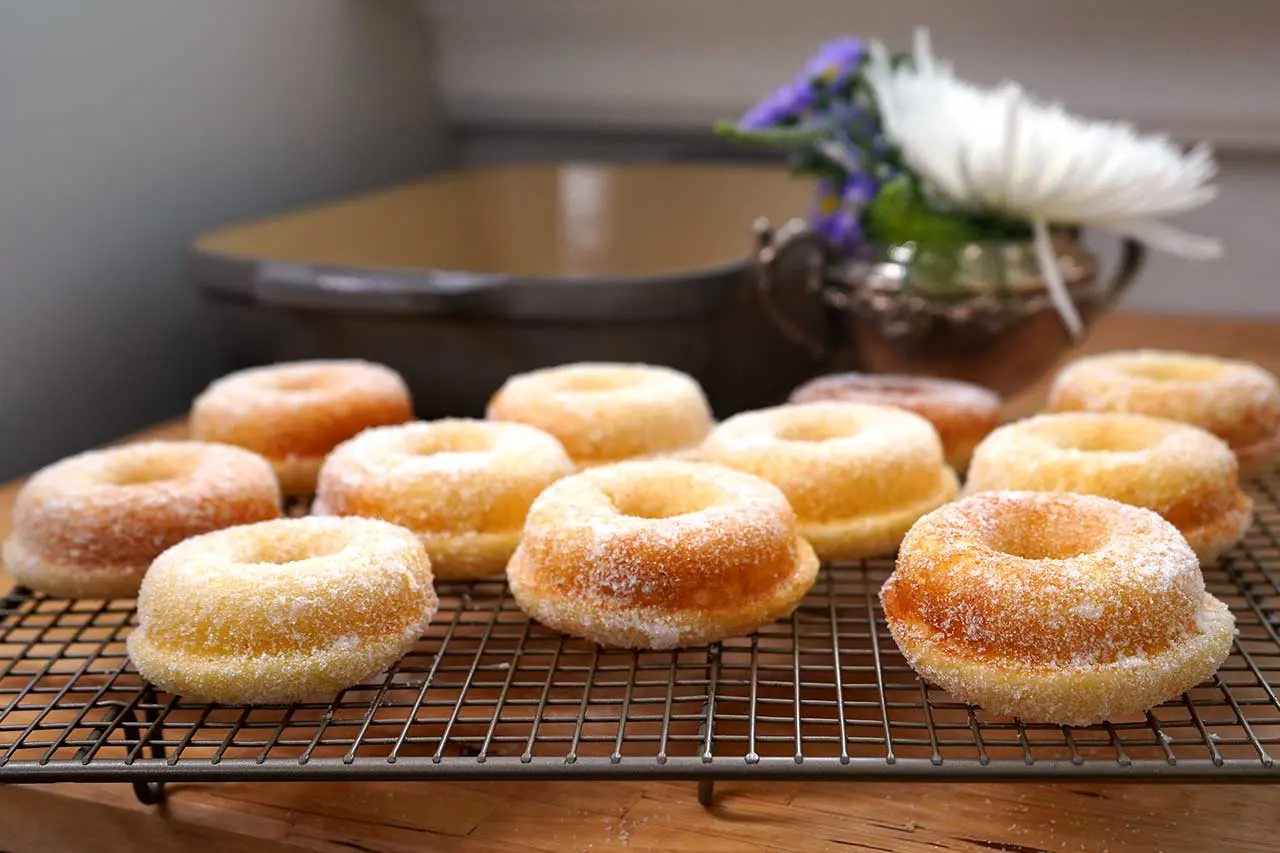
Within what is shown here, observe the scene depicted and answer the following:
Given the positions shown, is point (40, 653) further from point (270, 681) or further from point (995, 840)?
point (995, 840)

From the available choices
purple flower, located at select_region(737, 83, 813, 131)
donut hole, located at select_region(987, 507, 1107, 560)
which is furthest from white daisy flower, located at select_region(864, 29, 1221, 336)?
donut hole, located at select_region(987, 507, 1107, 560)

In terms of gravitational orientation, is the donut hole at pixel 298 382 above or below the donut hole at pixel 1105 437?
below

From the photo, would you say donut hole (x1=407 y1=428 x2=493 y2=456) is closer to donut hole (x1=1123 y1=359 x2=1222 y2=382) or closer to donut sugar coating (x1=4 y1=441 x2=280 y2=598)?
donut sugar coating (x1=4 y1=441 x2=280 y2=598)

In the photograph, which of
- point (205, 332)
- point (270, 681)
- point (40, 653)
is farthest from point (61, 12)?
point (270, 681)

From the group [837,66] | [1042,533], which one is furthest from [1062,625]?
A: [837,66]

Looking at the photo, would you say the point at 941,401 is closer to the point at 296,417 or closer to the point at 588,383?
the point at 588,383

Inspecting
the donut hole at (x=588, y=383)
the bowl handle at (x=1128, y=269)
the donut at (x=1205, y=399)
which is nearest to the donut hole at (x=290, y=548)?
the donut hole at (x=588, y=383)

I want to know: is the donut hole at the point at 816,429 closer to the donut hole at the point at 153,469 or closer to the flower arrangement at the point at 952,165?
the flower arrangement at the point at 952,165
